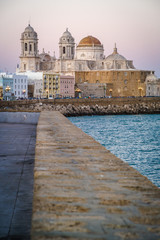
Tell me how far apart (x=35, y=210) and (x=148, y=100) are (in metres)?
75.0

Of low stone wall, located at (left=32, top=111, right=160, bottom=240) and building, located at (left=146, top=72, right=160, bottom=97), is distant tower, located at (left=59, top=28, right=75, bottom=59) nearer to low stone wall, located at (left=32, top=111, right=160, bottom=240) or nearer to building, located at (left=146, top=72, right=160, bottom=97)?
building, located at (left=146, top=72, right=160, bottom=97)

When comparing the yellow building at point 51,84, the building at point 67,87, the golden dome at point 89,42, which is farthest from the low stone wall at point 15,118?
the golden dome at point 89,42

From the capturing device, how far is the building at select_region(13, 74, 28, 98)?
79250 mm

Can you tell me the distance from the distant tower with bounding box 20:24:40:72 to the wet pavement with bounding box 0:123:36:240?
78.6m

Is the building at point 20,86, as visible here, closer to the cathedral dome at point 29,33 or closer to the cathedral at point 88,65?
the cathedral at point 88,65

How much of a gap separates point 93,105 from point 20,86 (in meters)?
16.1

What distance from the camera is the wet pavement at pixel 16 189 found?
15.9 feet

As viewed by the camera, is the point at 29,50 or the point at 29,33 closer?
the point at 29,33

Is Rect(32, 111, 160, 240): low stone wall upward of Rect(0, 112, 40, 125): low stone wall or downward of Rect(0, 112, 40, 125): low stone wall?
upward

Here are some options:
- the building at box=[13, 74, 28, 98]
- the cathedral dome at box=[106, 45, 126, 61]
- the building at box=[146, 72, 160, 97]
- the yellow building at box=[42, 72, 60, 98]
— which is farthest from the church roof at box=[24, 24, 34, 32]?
the building at box=[146, 72, 160, 97]

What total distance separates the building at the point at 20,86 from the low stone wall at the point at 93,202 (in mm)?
74373

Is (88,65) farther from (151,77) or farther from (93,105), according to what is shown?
(93,105)

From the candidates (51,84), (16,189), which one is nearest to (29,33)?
(51,84)

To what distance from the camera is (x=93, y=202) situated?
3.87m
